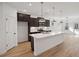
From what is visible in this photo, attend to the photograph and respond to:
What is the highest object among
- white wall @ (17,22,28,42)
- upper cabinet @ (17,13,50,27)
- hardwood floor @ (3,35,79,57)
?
upper cabinet @ (17,13,50,27)

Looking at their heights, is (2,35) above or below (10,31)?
below

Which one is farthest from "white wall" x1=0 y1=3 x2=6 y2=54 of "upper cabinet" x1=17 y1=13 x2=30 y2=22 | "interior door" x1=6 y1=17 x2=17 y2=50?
"upper cabinet" x1=17 y1=13 x2=30 y2=22

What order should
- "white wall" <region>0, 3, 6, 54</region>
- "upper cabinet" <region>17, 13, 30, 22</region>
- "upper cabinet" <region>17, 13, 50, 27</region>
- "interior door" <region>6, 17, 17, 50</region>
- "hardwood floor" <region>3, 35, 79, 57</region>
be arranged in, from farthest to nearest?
1. "upper cabinet" <region>17, 13, 50, 27</region>
2. "upper cabinet" <region>17, 13, 30, 22</region>
3. "interior door" <region>6, 17, 17, 50</region>
4. "white wall" <region>0, 3, 6, 54</region>
5. "hardwood floor" <region>3, 35, 79, 57</region>

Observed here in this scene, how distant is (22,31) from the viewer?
902 cm

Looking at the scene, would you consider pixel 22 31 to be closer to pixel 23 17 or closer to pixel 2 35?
pixel 23 17

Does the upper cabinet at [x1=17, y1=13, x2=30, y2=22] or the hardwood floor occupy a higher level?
the upper cabinet at [x1=17, y1=13, x2=30, y2=22]

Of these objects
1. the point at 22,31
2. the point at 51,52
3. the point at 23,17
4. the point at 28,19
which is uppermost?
the point at 23,17

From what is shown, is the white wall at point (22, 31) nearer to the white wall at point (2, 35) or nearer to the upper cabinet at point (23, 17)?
the upper cabinet at point (23, 17)

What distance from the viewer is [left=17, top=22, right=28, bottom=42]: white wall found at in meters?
8.71

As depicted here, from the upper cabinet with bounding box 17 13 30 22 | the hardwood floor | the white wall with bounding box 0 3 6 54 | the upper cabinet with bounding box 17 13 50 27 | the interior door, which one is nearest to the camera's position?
the hardwood floor

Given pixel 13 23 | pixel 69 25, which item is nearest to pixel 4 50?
pixel 13 23

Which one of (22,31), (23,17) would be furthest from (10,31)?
(23,17)

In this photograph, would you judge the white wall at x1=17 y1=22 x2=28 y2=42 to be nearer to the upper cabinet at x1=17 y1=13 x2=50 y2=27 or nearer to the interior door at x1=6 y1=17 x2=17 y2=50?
the upper cabinet at x1=17 y1=13 x2=50 y2=27

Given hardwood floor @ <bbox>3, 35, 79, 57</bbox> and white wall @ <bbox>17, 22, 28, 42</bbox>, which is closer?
hardwood floor @ <bbox>3, 35, 79, 57</bbox>
